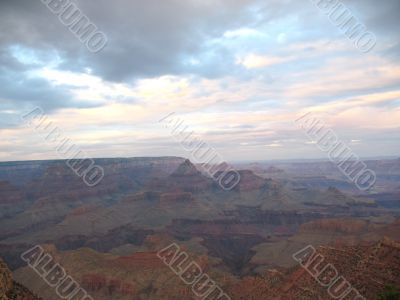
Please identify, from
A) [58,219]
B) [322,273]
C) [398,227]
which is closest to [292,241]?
[398,227]

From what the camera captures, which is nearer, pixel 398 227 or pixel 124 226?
pixel 398 227

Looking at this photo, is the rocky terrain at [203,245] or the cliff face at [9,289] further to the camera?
the rocky terrain at [203,245]

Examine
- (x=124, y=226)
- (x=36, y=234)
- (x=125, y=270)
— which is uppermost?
(x=36, y=234)

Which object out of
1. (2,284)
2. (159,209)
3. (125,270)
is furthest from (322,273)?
(159,209)

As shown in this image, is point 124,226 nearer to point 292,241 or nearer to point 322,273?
point 292,241

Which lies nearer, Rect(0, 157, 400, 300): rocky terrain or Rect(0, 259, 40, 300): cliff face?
Rect(0, 259, 40, 300): cliff face

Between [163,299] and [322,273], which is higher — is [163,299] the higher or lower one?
the higher one

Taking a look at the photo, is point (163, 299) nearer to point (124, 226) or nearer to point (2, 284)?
point (2, 284)

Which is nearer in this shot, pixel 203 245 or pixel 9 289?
pixel 9 289

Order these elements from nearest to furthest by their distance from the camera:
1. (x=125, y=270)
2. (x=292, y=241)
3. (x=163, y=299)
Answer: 1. (x=163, y=299)
2. (x=125, y=270)
3. (x=292, y=241)

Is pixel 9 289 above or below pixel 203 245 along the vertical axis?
above

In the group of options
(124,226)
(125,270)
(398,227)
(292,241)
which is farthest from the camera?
(124,226)
